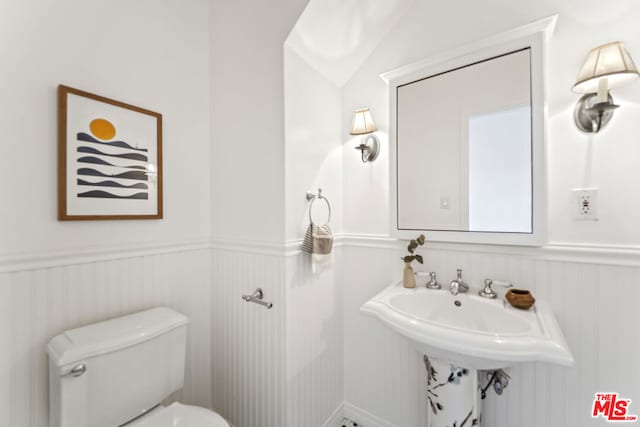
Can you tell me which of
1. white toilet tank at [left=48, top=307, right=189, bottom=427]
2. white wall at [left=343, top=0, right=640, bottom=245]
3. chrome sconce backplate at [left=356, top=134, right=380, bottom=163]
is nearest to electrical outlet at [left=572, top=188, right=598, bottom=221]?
white wall at [left=343, top=0, right=640, bottom=245]

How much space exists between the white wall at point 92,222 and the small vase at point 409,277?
45.0 inches

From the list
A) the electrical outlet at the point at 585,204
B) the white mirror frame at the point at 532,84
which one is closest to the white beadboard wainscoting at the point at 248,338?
the white mirror frame at the point at 532,84

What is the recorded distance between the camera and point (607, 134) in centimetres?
103

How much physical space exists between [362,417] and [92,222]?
179 cm

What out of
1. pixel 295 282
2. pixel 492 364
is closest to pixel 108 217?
pixel 295 282

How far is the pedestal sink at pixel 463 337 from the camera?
0.81 metres

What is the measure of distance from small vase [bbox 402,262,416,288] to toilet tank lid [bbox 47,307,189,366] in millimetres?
1073

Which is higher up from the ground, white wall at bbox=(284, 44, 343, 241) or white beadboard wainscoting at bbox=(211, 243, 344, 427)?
white wall at bbox=(284, 44, 343, 241)

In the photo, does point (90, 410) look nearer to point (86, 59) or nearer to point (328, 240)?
point (328, 240)

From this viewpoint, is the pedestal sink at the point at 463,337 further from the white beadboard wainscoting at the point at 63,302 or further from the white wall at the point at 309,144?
the white beadboard wainscoting at the point at 63,302

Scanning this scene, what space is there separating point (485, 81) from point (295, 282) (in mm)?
1336

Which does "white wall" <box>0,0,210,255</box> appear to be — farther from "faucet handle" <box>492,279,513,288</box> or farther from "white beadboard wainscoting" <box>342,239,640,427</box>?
"faucet handle" <box>492,279,513,288</box>

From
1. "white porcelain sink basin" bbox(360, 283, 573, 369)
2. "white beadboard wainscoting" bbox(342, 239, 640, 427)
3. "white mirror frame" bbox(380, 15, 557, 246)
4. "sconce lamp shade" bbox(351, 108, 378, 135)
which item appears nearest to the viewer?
Answer: "white porcelain sink basin" bbox(360, 283, 573, 369)

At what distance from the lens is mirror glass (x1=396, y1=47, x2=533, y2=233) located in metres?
1.18
